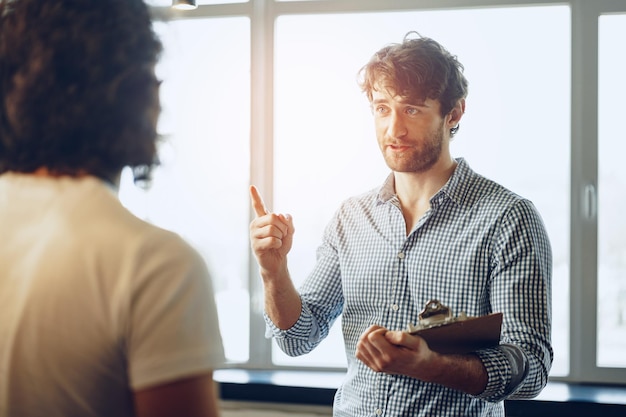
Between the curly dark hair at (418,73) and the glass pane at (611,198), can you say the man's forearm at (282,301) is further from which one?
the glass pane at (611,198)

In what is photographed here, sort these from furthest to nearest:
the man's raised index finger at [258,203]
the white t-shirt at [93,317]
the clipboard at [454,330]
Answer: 1. the man's raised index finger at [258,203]
2. the clipboard at [454,330]
3. the white t-shirt at [93,317]

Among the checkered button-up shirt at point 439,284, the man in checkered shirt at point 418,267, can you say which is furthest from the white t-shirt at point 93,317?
the checkered button-up shirt at point 439,284

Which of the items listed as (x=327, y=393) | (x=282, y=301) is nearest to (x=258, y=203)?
(x=282, y=301)

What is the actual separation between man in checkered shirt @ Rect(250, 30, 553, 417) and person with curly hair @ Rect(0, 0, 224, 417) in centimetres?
79

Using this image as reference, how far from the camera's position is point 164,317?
69cm

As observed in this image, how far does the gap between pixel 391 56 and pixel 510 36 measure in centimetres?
114

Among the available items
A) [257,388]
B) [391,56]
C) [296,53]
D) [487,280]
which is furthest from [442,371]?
[296,53]

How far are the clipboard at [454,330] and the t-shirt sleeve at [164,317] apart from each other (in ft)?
2.64

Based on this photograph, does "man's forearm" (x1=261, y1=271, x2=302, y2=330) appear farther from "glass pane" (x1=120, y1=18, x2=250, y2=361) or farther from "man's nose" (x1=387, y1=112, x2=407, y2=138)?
"glass pane" (x1=120, y1=18, x2=250, y2=361)

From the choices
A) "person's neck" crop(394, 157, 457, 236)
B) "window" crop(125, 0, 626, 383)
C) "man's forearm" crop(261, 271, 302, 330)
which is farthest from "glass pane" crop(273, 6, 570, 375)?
"man's forearm" crop(261, 271, 302, 330)

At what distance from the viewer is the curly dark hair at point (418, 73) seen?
1870 mm

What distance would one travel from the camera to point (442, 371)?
1483 millimetres

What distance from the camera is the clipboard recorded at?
1.41m

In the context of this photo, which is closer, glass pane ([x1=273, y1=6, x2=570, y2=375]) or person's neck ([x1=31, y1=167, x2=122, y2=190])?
person's neck ([x1=31, y1=167, x2=122, y2=190])
